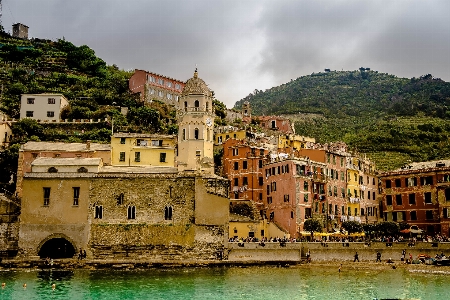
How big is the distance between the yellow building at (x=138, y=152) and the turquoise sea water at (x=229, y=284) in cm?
1703

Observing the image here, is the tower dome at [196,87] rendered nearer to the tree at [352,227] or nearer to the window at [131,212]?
the window at [131,212]

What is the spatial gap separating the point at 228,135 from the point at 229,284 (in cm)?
4090

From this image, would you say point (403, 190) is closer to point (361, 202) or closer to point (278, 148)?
point (361, 202)

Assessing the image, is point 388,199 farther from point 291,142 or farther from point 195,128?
point 195,128

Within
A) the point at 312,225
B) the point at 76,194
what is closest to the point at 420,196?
the point at 312,225

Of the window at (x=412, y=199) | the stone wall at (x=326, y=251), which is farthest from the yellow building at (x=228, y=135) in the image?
the stone wall at (x=326, y=251)

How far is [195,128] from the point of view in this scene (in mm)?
55500

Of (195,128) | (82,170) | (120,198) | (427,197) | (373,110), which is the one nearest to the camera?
(120,198)

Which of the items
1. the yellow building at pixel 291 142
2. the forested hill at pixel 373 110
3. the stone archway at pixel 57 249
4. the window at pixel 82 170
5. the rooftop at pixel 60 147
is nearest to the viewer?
the window at pixel 82 170

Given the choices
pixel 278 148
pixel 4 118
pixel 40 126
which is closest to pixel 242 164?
pixel 278 148

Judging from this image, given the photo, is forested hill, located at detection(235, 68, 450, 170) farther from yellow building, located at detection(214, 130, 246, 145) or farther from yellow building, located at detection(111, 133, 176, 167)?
yellow building, located at detection(111, 133, 176, 167)

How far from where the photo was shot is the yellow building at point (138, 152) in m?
59.7

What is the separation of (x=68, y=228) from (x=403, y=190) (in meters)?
39.6

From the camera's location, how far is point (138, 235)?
4900cm
